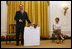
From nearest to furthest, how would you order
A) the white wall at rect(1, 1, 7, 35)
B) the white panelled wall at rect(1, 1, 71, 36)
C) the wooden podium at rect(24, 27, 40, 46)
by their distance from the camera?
the wooden podium at rect(24, 27, 40, 46)
the white wall at rect(1, 1, 7, 35)
the white panelled wall at rect(1, 1, 71, 36)

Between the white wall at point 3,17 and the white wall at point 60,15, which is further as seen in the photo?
the white wall at point 60,15

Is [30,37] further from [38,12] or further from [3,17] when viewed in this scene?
[3,17]

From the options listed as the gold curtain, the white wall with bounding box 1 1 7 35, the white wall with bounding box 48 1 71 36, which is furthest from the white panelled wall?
the white wall with bounding box 1 1 7 35

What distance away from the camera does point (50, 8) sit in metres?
6.61

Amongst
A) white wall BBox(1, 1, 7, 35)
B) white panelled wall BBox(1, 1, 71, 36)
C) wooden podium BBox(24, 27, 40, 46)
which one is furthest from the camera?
white panelled wall BBox(1, 1, 71, 36)

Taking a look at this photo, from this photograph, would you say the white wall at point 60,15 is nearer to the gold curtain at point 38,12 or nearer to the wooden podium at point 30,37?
the gold curtain at point 38,12

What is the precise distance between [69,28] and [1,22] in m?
3.70

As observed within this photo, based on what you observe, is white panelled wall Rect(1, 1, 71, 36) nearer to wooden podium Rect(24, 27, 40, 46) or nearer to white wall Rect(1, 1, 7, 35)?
white wall Rect(1, 1, 7, 35)

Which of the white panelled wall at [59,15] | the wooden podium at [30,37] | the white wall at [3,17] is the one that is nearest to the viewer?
the wooden podium at [30,37]

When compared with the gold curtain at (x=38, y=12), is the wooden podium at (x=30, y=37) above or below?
below

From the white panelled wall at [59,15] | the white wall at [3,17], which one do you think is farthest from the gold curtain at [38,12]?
the white wall at [3,17]

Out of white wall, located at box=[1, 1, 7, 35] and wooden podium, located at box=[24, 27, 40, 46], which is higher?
white wall, located at box=[1, 1, 7, 35]

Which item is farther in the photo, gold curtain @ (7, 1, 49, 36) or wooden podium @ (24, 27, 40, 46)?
gold curtain @ (7, 1, 49, 36)

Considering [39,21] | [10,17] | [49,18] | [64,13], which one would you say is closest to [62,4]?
[64,13]
